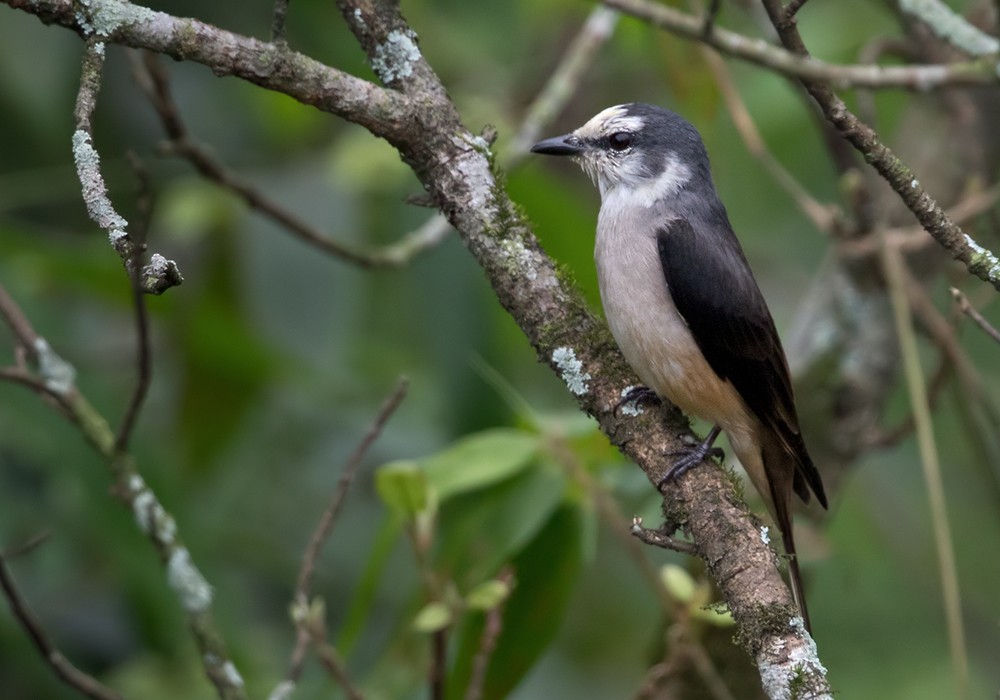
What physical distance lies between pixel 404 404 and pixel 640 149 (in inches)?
82.8

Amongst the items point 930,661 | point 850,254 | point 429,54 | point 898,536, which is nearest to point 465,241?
point 850,254

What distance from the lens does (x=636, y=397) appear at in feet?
9.93

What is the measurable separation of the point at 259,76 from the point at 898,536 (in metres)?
4.86

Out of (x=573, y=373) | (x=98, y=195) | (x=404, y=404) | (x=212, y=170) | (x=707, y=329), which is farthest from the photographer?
(x=404, y=404)

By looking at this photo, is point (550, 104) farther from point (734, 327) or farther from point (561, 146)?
point (734, 327)

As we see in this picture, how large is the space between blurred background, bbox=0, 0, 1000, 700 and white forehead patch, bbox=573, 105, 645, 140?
0.57m

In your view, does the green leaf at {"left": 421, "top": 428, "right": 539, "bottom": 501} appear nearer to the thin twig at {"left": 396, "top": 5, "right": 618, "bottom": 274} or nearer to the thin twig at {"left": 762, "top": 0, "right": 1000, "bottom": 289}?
the thin twig at {"left": 396, "top": 5, "right": 618, "bottom": 274}

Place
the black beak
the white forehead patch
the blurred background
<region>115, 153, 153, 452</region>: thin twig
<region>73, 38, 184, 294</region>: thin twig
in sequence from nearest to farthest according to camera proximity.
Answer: <region>73, 38, 184, 294</region>: thin twig → <region>115, 153, 153, 452</region>: thin twig → the blurred background → the black beak → the white forehead patch

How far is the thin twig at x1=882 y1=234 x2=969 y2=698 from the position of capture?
3.22 meters

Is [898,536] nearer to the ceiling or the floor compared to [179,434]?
nearer to the ceiling

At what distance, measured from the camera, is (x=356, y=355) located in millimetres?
5508

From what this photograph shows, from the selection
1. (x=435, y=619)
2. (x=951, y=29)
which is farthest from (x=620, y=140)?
(x=435, y=619)

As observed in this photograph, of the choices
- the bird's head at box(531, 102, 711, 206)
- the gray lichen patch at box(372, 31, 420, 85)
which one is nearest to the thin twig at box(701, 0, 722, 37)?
the gray lichen patch at box(372, 31, 420, 85)

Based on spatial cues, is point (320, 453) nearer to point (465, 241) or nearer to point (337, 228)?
point (337, 228)
